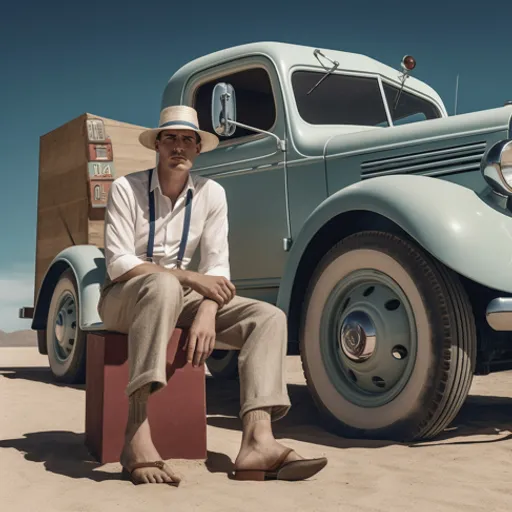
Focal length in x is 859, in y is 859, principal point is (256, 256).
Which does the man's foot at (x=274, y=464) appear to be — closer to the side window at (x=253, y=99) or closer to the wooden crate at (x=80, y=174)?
the side window at (x=253, y=99)

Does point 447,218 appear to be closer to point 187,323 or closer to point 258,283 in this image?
point 187,323

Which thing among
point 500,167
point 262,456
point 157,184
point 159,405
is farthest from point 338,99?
point 262,456

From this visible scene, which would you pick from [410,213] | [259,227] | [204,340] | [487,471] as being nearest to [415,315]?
[410,213]

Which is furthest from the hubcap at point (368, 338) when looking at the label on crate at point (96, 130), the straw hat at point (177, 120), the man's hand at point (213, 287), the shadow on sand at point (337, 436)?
the label on crate at point (96, 130)

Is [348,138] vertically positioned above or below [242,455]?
above

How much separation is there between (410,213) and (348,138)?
1.10m

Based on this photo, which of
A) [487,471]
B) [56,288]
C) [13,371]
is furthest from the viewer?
[13,371]

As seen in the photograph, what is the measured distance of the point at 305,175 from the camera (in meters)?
5.19

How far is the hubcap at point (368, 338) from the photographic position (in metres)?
4.25

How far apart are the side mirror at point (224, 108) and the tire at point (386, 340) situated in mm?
981

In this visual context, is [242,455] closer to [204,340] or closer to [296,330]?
[204,340]

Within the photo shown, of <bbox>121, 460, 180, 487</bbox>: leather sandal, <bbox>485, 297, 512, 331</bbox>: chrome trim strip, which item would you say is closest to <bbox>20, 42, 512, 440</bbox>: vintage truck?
<bbox>485, 297, 512, 331</bbox>: chrome trim strip

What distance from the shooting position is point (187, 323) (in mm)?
3773

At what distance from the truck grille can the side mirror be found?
80 cm
